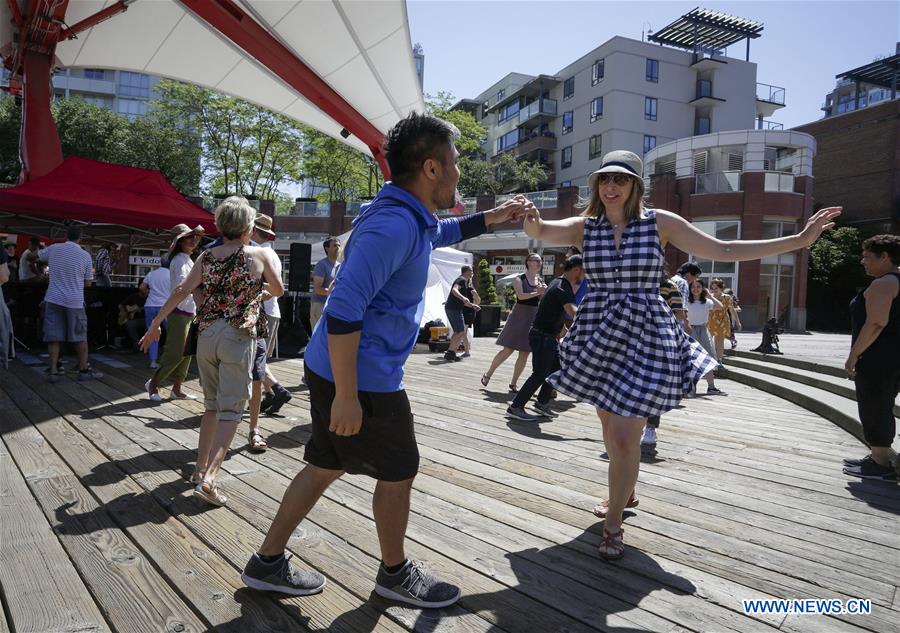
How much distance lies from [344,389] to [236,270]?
6.35ft

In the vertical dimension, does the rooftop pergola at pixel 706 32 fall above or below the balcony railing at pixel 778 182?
above

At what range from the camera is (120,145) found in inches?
1391

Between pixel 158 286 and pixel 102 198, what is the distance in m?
3.43

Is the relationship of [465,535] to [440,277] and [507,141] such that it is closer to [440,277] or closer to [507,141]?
[440,277]

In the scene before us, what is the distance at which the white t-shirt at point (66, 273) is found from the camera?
6934mm

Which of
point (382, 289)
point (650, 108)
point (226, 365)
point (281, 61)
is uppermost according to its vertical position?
point (650, 108)

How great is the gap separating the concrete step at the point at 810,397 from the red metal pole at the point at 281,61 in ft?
20.4

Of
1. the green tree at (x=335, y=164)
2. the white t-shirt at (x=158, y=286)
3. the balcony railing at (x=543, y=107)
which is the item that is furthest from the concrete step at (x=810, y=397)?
the balcony railing at (x=543, y=107)

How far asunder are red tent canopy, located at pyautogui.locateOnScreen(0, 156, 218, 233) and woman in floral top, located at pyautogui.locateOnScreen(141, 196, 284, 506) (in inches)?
288

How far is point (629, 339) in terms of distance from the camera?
2.72 m

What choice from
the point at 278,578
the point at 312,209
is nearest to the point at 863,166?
Result: the point at 312,209

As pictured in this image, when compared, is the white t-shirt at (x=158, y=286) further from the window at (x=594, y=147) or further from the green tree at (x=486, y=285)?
the window at (x=594, y=147)

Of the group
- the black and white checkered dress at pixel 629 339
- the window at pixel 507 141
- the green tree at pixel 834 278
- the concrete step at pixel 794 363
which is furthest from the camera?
the window at pixel 507 141

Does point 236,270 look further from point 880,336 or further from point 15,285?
point 15,285
